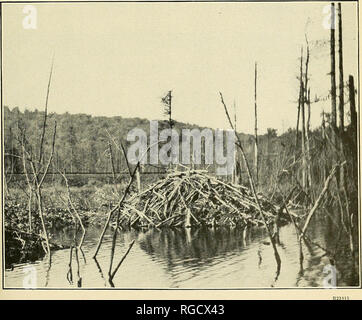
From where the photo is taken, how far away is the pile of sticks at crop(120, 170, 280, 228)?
4004 mm

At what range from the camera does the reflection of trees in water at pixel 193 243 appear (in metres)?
3.79

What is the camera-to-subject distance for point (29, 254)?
379cm

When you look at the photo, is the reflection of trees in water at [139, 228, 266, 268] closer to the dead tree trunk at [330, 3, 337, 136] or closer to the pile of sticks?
the pile of sticks

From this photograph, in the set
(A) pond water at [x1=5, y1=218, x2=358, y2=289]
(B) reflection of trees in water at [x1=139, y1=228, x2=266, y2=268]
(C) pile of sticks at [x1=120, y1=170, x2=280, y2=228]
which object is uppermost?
(C) pile of sticks at [x1=120, y1=170, x2=280, y2=228]

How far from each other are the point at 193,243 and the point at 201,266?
22 cm

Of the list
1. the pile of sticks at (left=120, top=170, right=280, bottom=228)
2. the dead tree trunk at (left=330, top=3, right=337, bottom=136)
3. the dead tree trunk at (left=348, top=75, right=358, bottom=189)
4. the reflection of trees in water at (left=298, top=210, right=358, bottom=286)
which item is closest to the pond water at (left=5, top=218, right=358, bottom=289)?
the reflection of trees in water at (left=298, top=210, right=358, bottom=286)

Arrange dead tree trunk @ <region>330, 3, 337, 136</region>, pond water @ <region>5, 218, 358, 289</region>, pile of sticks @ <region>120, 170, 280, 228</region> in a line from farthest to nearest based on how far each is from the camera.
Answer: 1. pile of sticks @ <region>120, 170, 280, 228</region>
2. dead tree trunk @ <region>330, 3, 337, 136</region>
3. pond water @ <region>5, 218, 358, 289</region>

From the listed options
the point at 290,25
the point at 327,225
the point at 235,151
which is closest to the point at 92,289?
the point at 235,151

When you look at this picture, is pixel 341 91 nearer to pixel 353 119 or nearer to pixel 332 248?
pixel 353 119

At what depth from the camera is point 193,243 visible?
3.89 m

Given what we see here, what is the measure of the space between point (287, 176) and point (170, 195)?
2.83 ft

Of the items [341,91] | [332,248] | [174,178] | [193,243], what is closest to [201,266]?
[193,243]

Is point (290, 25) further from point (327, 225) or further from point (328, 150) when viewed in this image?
point (327, 225)
